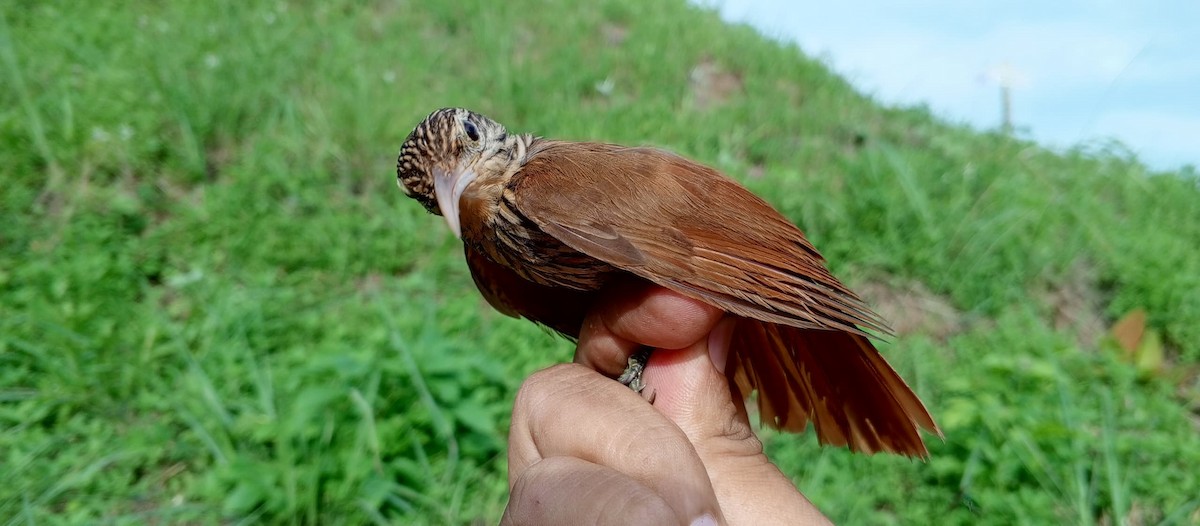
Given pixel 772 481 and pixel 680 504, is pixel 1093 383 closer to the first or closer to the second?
pixel 772 481

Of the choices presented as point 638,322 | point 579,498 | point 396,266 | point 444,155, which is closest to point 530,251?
point 638,322

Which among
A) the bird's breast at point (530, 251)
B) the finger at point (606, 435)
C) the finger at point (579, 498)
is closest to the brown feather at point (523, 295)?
the bird's breast at point (530, 251)

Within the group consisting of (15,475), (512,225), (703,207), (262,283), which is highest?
(703,207)

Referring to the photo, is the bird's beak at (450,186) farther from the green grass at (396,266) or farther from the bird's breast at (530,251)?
the green grass at (396,266)

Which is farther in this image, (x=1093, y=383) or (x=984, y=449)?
(x=1093, y=383)

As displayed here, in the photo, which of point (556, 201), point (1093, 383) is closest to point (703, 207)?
point (556, 201)

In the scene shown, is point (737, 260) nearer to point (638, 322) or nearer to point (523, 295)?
point (638, 322)
